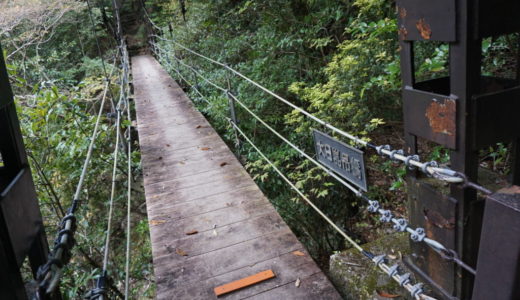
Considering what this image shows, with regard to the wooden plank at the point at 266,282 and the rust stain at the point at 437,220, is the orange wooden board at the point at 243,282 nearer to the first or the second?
the wooden plank at the point at 266,282

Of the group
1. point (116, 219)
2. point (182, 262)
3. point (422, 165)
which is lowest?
point (116, 219)

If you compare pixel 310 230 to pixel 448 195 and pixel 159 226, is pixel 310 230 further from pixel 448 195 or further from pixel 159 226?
pixel 448 195

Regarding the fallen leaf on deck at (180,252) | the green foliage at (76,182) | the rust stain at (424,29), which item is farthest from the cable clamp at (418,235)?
the green foliage at (76,182)

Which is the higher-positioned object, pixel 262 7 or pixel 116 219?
pixel 262 7

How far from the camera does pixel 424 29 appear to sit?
1.09 m

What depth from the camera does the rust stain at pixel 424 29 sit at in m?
1.08

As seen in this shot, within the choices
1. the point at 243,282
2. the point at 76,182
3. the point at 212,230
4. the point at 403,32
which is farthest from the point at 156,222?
the point at 76,182

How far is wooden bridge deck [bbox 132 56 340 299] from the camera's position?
1.89 metres

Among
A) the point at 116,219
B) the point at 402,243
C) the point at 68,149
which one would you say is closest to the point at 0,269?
the point at 402,243

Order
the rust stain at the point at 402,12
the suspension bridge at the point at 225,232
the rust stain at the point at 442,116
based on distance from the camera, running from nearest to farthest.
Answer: the suspension bridge at the point at 225,232 < the rust stain at the point at 442,116 < the rust stain at the point at 402,12

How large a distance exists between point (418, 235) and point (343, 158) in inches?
15.8

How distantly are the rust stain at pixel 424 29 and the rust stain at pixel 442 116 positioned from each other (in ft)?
0.58

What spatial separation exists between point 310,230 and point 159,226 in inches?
75.2

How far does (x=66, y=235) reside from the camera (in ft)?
3.19
